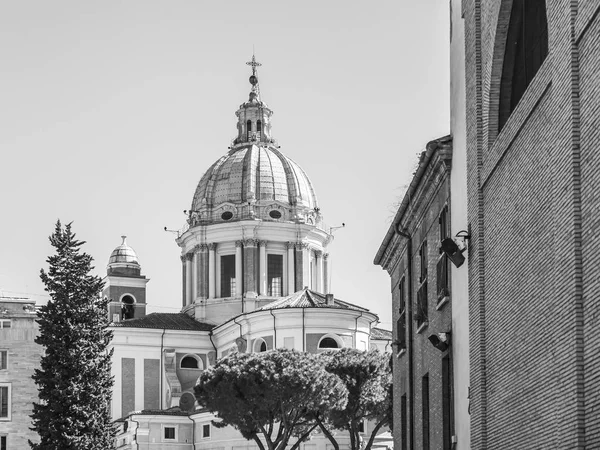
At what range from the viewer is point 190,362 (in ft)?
341

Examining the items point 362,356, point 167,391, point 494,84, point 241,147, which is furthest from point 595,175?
point 241,147

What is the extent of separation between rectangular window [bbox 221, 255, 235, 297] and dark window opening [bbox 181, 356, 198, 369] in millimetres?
5512

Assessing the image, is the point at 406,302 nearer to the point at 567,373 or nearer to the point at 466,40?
the point at 466,40

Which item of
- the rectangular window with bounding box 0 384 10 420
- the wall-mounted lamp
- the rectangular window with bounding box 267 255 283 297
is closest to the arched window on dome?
the rectangular window with bounding box 267 255 283 297

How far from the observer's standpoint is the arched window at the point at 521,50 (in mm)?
20812

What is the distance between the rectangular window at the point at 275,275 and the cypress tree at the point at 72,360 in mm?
40599

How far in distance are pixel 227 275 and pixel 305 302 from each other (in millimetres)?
10911

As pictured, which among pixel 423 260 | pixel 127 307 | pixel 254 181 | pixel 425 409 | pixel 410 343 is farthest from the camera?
pixel 127 307

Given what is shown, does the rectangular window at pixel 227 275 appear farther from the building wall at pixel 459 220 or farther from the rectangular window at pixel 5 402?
the building wall at pixel 459 220

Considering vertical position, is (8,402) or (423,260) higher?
(423,260)

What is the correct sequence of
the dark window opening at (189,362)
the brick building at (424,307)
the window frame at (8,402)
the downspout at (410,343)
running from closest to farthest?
the brick building at (424,307)
the downspout at (410,343)
the window frame at (8,402)
the dark window opening at (189,362)

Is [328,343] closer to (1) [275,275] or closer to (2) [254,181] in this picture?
(1) [275,275]

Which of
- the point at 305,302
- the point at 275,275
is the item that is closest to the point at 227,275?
the point at 275,275

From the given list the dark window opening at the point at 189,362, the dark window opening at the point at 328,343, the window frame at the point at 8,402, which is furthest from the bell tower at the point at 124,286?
the dark window opening at the point at 328,343
